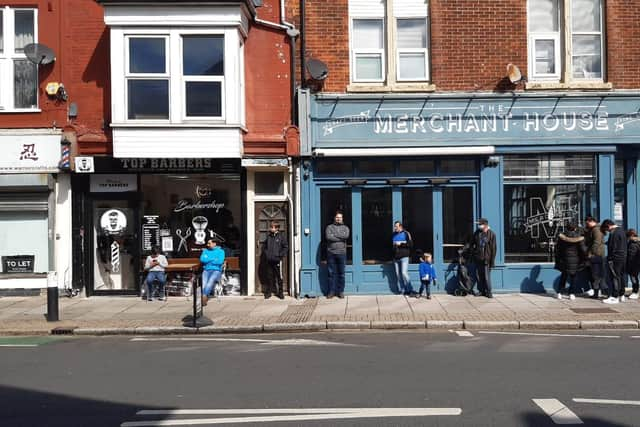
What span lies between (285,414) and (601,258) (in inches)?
395

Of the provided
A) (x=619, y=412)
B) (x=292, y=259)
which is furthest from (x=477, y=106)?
(x=619, y=412)

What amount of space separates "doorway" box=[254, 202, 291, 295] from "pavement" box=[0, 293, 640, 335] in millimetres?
748

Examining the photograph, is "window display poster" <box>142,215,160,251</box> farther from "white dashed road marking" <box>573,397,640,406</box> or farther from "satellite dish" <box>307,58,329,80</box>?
"white dashed road marking" <box>573,397,640,406</box>

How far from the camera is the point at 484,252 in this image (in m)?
13.9

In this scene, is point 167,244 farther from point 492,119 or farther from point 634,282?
point 634,282

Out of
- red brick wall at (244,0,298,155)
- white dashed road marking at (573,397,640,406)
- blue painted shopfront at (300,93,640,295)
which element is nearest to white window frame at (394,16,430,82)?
blue painted shopfront at (300,93,640,295)

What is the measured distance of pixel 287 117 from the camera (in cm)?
1487

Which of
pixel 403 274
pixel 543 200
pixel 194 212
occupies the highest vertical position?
pixel 543 200

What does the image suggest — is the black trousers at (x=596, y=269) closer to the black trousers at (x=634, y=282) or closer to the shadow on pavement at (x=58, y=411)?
the black trousers at (x=634, y=282)

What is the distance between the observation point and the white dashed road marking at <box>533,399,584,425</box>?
17.7 feet

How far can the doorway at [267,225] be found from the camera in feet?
48.8

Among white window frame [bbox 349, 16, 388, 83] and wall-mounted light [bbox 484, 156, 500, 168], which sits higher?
white window frame [bbox 349, 16, 388, 83]

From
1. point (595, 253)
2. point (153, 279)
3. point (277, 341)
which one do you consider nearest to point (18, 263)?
point (153, 279)

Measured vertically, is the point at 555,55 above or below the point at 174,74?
above
